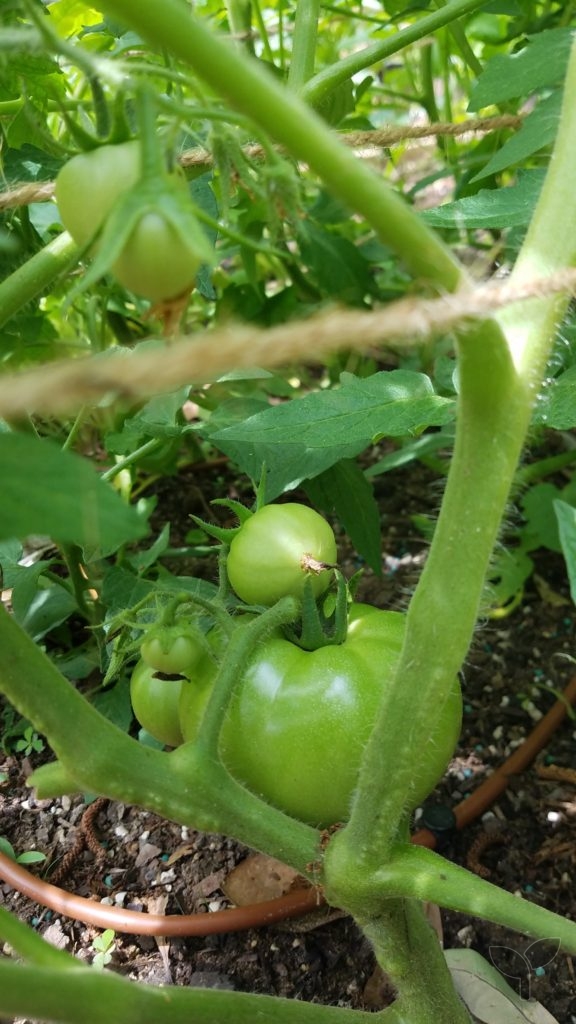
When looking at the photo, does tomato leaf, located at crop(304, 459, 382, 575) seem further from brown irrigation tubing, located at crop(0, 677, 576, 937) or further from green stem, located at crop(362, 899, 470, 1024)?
green stem, located at crop(362, 899, 470, 1024)

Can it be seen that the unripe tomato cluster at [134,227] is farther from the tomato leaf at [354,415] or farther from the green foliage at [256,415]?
the tomato leaf at [354,415]

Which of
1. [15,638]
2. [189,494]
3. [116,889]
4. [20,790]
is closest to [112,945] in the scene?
[116,889]

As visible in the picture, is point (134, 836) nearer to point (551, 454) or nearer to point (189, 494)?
point (189, 494)

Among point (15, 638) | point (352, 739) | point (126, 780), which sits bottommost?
point (352, 739)

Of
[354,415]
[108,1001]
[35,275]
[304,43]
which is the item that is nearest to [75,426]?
[35,275]

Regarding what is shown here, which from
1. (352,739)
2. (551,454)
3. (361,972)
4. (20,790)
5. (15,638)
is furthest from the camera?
(551,454)

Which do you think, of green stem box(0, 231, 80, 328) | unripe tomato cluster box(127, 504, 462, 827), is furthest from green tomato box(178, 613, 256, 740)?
green stem box(0, 231, 80, 328)

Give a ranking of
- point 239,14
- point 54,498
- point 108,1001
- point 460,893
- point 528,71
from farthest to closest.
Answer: point 239,14
point 528,71
point 460,893
point 108,1001
point 54,498

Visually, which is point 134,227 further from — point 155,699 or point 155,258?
point 155,699
